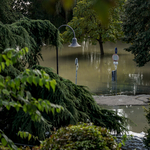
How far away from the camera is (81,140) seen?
14.0ft

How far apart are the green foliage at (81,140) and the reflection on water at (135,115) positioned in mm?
5981

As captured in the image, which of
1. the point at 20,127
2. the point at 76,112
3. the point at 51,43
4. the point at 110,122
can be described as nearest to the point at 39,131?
the point at 20,127

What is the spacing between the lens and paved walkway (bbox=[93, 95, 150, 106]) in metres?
13.3

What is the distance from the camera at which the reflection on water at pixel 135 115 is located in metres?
10.3

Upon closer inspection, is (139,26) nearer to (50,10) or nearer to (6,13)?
(6,13)

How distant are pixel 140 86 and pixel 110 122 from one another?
10.2m

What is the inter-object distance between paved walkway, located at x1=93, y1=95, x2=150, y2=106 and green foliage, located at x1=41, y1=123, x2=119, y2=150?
8.96 metres

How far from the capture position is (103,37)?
Result: 1136 inches

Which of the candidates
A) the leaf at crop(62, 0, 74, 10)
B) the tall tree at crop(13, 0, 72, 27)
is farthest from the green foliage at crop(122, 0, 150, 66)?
the leaf at crop(62, 0, 74, 10)

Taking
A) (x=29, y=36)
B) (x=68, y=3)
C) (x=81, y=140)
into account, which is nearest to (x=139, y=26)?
(x=29, y=36)

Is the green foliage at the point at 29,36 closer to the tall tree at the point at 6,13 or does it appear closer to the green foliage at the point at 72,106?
the green foliage at the point at 72,106

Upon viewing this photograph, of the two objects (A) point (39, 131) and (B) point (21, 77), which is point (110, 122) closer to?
(A) point (39, 131)

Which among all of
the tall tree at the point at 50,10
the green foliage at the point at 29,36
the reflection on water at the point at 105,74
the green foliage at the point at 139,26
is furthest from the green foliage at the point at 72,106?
the green foliage at the point at 139,26

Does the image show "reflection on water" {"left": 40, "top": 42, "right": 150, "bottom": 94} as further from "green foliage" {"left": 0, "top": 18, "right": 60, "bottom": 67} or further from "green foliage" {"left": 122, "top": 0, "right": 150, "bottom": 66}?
"green foliage" {"left": 0, "top": 18, "right": 60, "bottom": 67}
